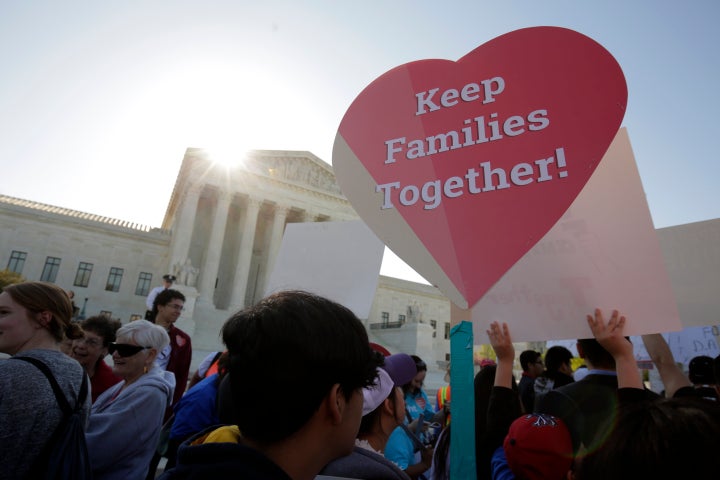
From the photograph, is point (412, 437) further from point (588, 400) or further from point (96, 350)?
point (96, 350)

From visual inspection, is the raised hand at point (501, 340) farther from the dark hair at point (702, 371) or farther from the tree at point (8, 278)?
the tree at point (8, 278)

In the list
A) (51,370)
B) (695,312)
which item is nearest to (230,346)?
(51,370)

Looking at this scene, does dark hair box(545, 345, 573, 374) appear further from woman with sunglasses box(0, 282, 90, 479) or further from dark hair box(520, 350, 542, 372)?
woman with sunglasses box(0, 282, 90, 479)

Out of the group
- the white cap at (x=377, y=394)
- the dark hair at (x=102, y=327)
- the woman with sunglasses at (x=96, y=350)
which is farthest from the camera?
the dark hair at (x=102, y=327)

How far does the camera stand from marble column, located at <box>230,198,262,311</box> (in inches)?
1137

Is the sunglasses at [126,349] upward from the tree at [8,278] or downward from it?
downward

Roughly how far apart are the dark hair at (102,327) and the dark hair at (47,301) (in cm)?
132

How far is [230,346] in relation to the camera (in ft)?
3.74

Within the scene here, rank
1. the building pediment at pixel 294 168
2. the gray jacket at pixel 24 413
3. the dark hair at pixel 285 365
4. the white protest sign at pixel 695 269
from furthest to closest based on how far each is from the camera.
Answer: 1. the building pediment at pixel 294 168
2. the white protest sign at pixel 695 269
3. the gray jacket at pixel 24 413
4. the dark hair at pixel 285 365

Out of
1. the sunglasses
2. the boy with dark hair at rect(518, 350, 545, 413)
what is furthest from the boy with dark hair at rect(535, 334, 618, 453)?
the sunglasses

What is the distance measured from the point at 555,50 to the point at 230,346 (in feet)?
6.67

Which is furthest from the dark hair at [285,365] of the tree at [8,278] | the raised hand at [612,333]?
the tree at [8,278]

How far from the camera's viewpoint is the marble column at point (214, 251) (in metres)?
28.2

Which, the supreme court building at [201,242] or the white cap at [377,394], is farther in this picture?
the supreme court building at [201,242]
